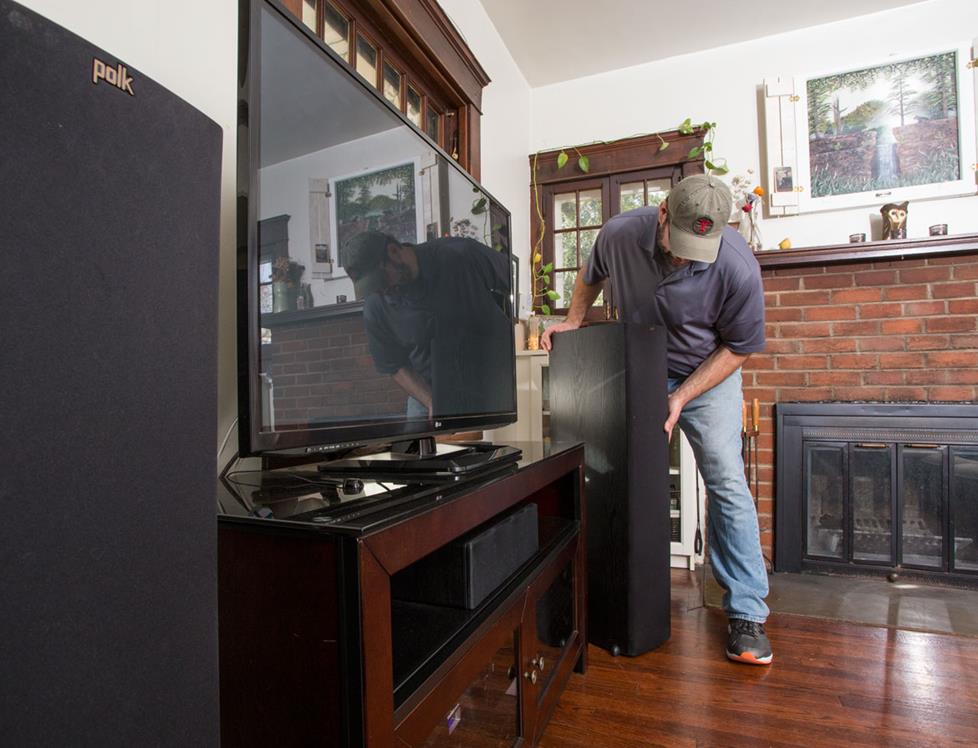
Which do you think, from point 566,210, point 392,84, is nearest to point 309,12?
point 392,84

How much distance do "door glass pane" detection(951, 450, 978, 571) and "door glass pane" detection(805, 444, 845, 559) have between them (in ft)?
1.37

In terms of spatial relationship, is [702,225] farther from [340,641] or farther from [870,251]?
[870,251]

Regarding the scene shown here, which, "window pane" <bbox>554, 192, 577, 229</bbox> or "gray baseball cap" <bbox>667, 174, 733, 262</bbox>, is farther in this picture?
"window pane" <bbox>554, 192, 577, 229</bbox>

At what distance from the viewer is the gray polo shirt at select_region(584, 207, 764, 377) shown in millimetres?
1748

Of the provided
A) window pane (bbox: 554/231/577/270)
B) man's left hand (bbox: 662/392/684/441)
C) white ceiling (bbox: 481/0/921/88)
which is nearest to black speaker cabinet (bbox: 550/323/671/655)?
man's left hand (bbox: 662/392/684/441)

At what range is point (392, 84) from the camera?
216 cm

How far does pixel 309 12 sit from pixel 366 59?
0.31 metres

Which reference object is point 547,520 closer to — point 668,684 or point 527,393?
point 668,684

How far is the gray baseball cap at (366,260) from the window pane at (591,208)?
250 cm

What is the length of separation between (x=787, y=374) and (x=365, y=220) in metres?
2.46

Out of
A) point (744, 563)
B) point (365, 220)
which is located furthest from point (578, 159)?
point (365, 220)

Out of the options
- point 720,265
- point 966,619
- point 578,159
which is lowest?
point 966,619

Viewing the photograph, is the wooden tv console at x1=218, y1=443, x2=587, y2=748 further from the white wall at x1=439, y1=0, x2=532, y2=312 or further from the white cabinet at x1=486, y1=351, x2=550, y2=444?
the white wall at x1=439, y1=0, x2=532, y2=312

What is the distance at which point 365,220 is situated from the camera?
0.98 meters
